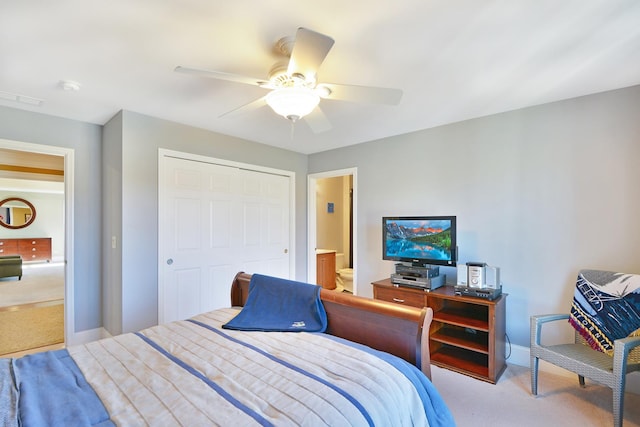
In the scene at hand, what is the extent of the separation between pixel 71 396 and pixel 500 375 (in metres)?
2.92

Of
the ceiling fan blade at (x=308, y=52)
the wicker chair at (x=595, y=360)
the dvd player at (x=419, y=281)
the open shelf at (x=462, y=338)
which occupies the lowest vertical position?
the open shelf at (x=462, y=338)

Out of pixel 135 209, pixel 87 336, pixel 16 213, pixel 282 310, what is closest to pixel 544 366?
pixel 282 310

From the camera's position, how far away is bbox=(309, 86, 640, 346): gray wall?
2395 mm

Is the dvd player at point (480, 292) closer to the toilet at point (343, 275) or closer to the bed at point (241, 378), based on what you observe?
the bed at point (241, 378)

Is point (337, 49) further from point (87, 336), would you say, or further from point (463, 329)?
point (87, 336)

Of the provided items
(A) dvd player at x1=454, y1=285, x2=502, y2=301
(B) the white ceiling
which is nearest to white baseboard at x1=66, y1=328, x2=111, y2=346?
(B) the white ceiling

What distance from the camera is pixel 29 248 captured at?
9.29 metres

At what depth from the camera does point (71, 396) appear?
1.15 metres

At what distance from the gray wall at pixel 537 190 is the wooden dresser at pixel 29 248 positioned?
11195 mm

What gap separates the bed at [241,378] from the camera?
1.05 m

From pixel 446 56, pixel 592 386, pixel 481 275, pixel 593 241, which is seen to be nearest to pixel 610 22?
pixel 446 56

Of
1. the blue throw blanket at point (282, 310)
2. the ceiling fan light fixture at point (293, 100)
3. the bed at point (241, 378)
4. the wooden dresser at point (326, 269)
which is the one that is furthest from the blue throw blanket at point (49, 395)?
the wooden dresser at point (326, 269)

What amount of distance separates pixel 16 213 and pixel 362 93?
1182cm

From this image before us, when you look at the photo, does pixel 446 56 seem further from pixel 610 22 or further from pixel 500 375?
pixel 500 375
